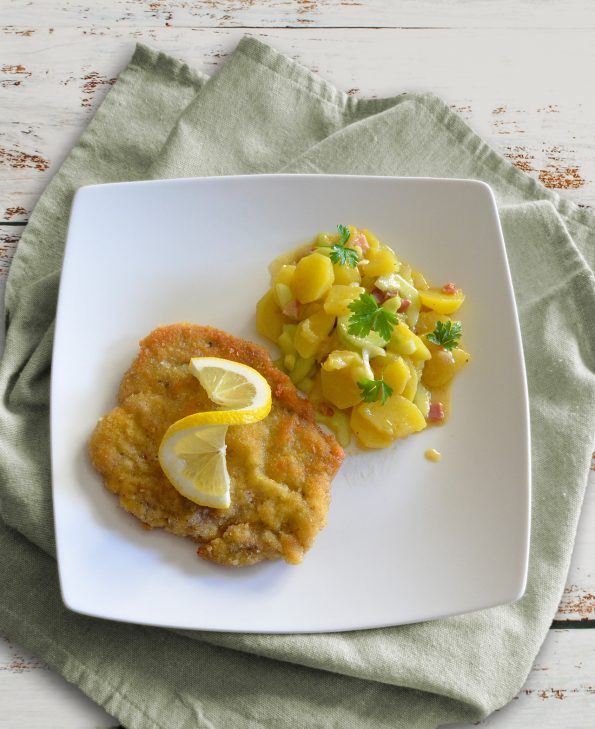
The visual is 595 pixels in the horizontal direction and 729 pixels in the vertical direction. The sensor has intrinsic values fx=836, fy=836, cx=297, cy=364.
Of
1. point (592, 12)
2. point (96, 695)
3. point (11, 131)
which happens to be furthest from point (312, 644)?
point (592, 12)

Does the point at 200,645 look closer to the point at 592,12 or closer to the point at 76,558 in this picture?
the point at 76,558

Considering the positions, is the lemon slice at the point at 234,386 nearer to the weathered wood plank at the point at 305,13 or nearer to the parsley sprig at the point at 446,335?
the parsley sprig at the point at 446,335

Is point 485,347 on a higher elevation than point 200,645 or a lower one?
higher

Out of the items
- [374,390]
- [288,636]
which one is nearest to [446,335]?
[374,390]

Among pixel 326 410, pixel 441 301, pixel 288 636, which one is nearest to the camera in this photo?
pixel 288 636

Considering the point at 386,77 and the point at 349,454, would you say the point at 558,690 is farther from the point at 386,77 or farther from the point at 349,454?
the point at 386,77

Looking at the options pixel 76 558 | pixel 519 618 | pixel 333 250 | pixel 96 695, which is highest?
pixel 333 250
